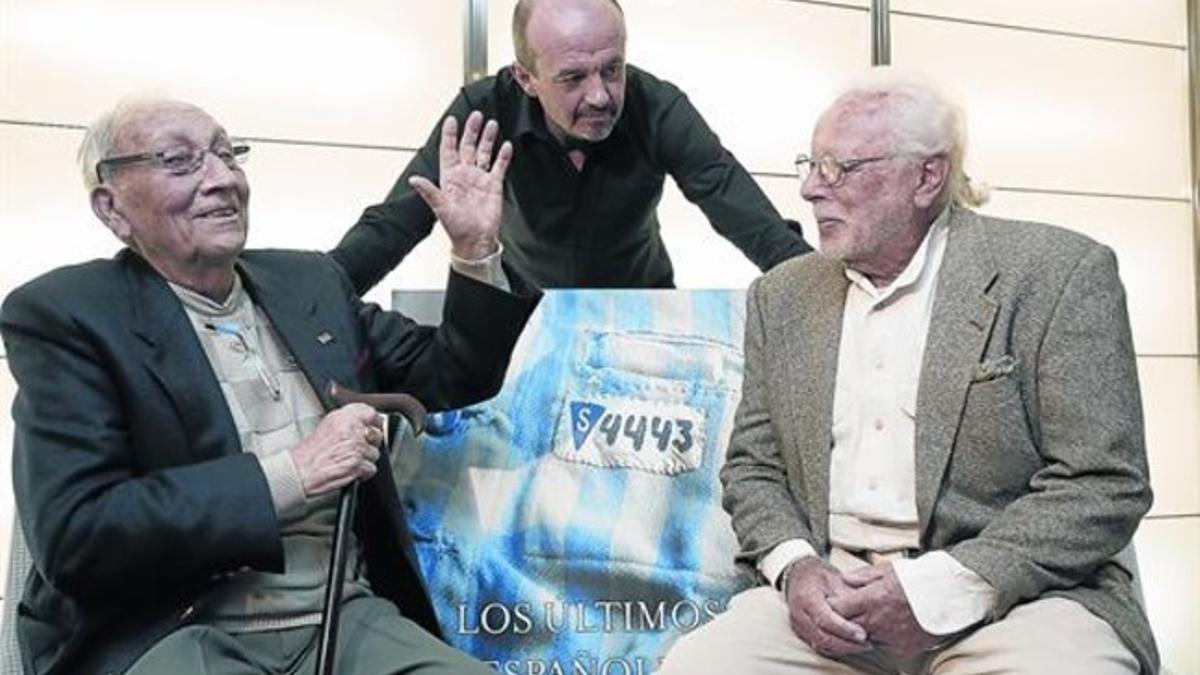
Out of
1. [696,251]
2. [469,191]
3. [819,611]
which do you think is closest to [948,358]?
[819,611]

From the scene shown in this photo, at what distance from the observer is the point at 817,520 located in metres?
1.81

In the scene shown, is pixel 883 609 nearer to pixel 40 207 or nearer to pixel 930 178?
pixel 930 178

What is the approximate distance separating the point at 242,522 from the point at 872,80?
3.64 feet

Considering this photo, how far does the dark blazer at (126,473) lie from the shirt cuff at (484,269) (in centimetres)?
23

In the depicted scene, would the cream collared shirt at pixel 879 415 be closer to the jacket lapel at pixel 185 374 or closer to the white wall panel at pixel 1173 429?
the jacket lapel at pixel 185 374

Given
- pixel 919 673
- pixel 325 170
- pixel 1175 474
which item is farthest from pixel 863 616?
pixel 1175 474

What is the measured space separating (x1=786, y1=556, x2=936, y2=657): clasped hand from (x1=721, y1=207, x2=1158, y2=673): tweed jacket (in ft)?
0.34

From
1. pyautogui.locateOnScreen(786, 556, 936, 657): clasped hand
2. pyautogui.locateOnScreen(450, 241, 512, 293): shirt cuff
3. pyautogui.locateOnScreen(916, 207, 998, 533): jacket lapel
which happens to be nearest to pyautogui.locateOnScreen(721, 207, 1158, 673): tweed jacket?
pyautogui.locateOnScreen(916, 207, 998, 533): jacket lapel

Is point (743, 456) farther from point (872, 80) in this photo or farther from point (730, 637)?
point (872, 80)

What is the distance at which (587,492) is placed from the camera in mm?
2064

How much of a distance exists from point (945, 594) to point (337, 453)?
32.7 inches

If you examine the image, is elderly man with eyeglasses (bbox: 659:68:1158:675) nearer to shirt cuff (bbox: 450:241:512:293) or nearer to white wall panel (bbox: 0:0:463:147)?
shirt cuff (bbox: 450:241:512:293)

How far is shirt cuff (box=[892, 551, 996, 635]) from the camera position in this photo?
1614mm

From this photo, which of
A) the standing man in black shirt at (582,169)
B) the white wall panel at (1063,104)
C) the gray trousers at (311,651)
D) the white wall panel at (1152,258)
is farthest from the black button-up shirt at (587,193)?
the white wall panel at (1152,258)
